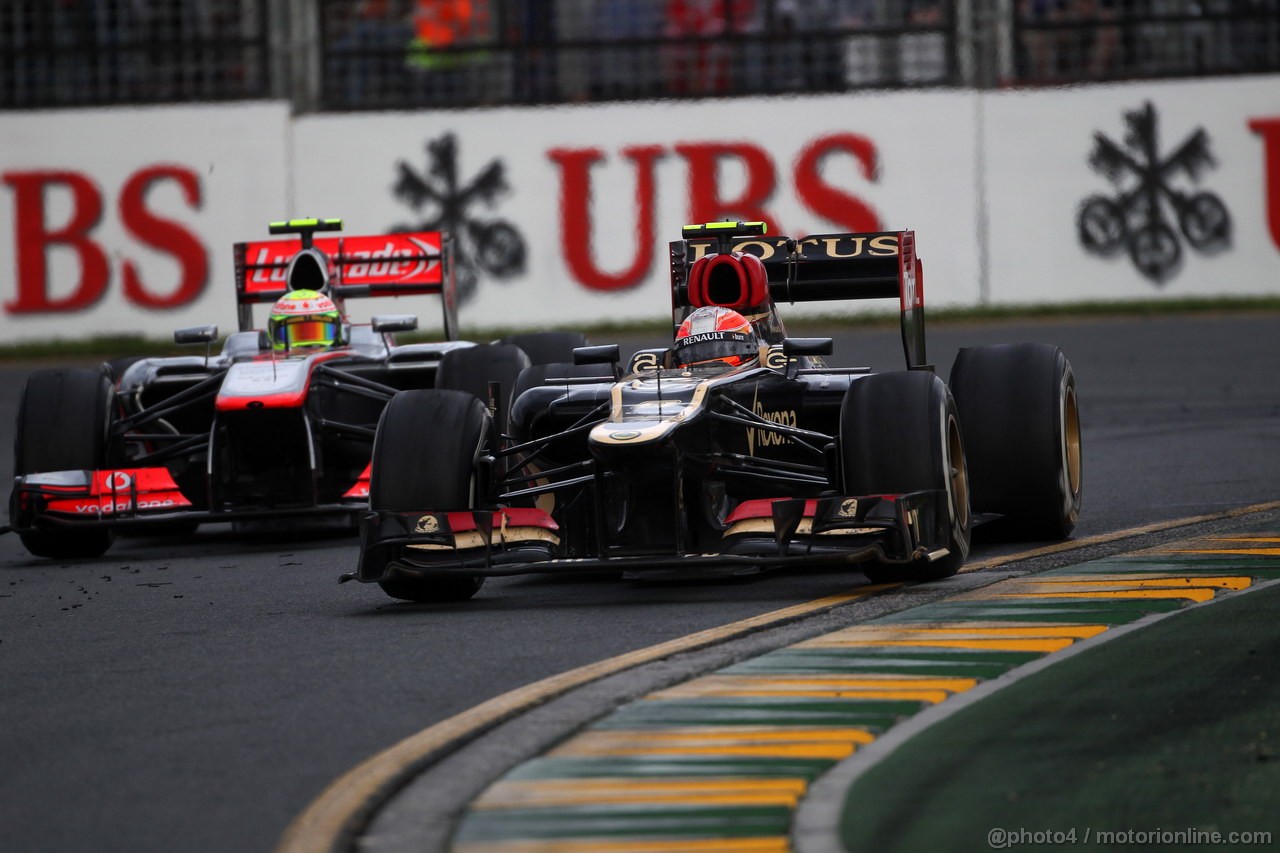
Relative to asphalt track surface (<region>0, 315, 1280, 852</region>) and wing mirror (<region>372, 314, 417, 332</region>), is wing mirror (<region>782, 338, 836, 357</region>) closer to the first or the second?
asphalt track surface (<region>0, 315, 1280, 852</region>)

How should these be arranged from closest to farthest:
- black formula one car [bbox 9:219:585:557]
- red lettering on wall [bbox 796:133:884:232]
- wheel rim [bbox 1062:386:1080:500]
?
wheel rim [bbox 1062:386:1080:500], black formula one car [bbox 9:219:585:557], red lettering on wall [bbox 796:133:884:232]

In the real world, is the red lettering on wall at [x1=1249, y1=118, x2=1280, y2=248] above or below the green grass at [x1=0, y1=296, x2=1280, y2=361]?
above

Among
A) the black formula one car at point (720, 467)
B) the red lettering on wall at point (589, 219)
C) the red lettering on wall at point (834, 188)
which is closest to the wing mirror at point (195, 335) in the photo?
the black formula one car at point (720, 467)

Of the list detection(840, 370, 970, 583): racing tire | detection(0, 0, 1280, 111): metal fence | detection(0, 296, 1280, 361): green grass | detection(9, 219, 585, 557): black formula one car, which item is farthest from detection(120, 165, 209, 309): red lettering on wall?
detection(840, 370, 970, 583): racing tire

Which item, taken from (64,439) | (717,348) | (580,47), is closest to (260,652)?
(717,348)

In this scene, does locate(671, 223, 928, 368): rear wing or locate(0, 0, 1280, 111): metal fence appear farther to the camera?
locate(0, 0, 1280, 111): metal fence

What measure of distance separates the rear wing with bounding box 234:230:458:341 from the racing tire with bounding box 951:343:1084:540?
5564mm

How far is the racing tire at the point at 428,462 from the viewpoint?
9.30 metres

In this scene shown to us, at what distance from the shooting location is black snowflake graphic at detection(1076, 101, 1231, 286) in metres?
23.7

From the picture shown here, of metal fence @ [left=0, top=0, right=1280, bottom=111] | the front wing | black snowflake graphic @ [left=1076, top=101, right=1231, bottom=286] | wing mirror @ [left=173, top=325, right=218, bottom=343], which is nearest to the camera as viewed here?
the front wing

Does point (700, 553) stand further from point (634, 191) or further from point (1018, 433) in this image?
point (634, 191)

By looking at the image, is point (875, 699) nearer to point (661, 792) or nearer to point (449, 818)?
point (661, 792)

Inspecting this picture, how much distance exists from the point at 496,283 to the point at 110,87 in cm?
520

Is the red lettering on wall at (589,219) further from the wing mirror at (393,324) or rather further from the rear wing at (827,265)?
the rear wing at (827,265)
